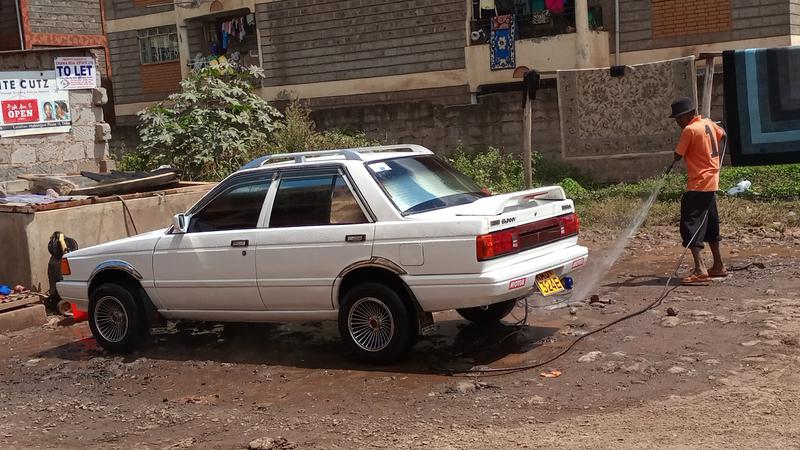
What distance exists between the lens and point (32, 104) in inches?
511

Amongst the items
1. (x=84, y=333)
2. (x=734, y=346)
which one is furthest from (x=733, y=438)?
(x=84, y=333)

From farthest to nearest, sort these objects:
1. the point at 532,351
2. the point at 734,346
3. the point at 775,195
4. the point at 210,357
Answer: the point at 775,195, the point at 210,357, the point at 532,351, the point at 734,346

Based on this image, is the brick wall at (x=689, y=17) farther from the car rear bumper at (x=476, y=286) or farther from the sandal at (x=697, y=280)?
the car rear bumper at (x=476, y=286)

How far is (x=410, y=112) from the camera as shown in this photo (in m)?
18.5

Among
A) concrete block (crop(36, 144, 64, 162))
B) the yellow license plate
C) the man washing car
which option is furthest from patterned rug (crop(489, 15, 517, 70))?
the yellow license plate

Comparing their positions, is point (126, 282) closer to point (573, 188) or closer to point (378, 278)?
point (378, 278)

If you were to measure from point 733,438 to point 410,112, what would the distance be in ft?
47.2

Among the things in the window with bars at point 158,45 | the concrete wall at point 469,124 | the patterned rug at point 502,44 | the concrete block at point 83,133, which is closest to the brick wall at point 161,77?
the window with bars at point 158,45

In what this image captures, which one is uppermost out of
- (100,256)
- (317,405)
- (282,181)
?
(282,181)

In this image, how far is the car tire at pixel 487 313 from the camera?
24.7 ft

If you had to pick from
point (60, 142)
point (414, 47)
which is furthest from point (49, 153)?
point (414, 47)

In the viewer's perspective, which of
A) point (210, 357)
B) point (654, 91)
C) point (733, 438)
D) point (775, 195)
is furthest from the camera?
point (654, 91)

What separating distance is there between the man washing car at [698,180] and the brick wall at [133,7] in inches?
955

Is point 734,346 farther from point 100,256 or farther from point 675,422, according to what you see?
point 100,256
